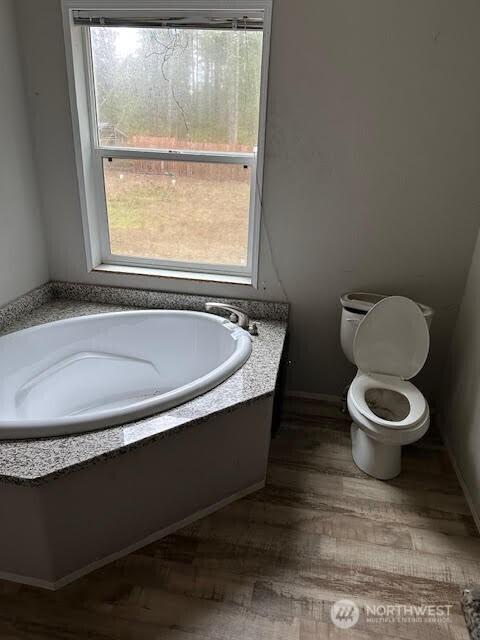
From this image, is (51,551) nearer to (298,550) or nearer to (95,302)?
(298,550)

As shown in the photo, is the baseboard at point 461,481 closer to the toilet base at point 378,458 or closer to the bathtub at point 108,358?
the toilet base at point 378,458

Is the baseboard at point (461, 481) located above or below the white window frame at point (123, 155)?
→ below

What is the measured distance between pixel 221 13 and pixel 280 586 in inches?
92.0

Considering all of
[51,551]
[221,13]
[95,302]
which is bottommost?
[51,551]

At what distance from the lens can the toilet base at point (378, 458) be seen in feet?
6.29

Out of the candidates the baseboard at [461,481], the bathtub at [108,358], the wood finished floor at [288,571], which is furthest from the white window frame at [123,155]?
the baseboard at [461,481]

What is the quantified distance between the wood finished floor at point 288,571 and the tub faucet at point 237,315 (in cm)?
71

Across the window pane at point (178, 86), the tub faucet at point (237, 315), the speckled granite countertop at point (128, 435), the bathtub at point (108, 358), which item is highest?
the window pane at point (178, 86)

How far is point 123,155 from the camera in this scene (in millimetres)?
2252

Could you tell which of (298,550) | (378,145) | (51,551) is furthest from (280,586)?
(378,145)

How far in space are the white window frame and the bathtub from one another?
34 centimetres

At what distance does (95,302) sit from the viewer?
8.19 ft

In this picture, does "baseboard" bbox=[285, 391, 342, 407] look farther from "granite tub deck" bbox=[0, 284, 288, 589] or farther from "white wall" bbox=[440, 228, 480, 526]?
"granite tub deck" bbox=[0, 284, 288, 589]

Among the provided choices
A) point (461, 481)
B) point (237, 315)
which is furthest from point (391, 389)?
point (237, 315)
